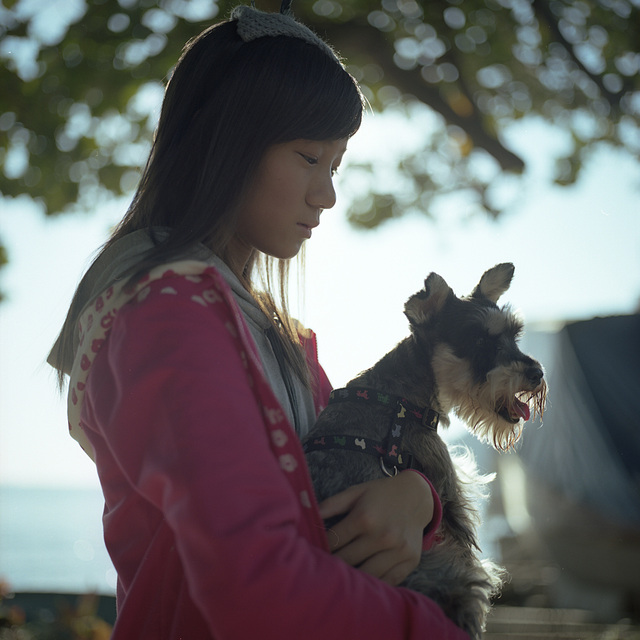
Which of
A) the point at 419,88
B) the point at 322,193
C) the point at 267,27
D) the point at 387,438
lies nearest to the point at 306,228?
the point at 322,193

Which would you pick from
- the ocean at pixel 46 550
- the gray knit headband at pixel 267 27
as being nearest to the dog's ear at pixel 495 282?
the gray knit headband at pixel 267 27

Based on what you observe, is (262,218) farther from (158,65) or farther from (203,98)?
(158,65)

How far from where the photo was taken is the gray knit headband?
80.8 inches

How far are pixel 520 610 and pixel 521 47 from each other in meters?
7.20

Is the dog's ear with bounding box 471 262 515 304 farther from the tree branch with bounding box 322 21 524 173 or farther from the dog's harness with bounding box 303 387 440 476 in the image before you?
the tree branch with bounding box 322 21 524 173

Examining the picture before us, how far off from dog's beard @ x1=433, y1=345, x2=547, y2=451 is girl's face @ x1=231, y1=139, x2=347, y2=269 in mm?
1297

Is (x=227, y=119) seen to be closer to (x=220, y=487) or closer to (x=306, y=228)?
(x=306, y=228)

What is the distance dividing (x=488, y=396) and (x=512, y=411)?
18 centimetres

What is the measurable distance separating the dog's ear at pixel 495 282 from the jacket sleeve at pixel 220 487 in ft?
7.46

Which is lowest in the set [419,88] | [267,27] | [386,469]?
[386,469]

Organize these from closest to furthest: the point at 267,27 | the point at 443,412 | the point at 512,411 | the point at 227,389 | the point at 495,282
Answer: the point at 227,389
the point at 267,27
the point at 443,412
the point at 512,411
the point at 495,282

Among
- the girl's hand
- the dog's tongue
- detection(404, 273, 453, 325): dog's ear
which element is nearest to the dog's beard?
the dog's tongue

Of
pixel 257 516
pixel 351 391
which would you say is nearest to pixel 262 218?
pixel 351 391

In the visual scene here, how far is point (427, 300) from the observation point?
3301mm
